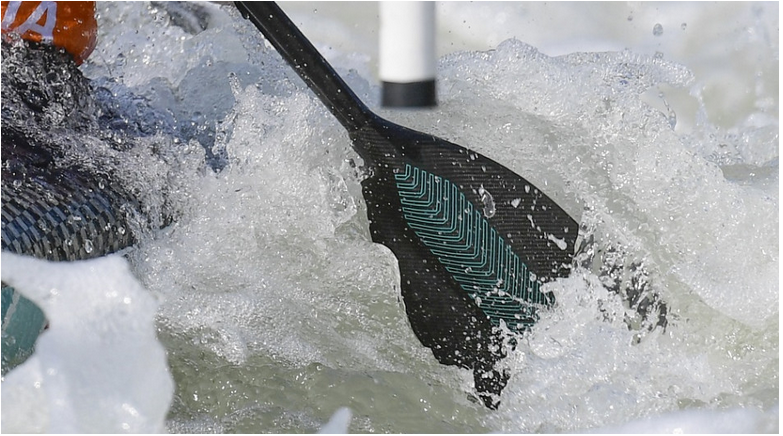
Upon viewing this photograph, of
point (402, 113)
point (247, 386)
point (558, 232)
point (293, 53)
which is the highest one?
point (293, 53)

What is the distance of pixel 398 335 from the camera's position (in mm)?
1263

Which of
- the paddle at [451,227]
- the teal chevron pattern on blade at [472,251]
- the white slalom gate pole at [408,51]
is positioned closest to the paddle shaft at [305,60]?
the paddle at [451,227]

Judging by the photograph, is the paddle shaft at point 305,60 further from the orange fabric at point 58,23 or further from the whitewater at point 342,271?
the orange fabric at point 58,23

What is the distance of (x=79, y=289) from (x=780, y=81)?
1.78 meters

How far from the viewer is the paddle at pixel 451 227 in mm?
1223

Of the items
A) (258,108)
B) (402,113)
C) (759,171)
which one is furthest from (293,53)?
(759,171)

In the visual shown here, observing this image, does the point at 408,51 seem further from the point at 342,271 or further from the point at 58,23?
the point at 58,23

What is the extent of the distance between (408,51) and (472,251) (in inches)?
15.0

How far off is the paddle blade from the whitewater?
33 millimetres

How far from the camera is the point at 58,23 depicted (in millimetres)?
1420

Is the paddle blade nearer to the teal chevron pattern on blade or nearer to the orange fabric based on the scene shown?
the teal chevron pattern on blade

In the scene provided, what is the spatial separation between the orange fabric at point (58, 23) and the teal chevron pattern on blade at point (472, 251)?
0.68 m

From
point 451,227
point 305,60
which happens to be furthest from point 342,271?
point 305,60

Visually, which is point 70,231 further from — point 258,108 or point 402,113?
point 402,113
